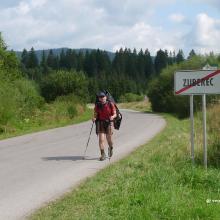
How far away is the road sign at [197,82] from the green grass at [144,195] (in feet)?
5.20

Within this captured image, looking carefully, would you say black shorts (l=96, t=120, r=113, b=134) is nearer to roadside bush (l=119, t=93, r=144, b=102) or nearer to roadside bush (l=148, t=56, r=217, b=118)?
roadside bush (l=148, t=56, r=217, b=118)

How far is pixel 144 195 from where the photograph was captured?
8.28m

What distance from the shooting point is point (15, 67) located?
2677 inches

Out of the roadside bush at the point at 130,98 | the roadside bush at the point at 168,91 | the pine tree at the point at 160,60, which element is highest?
the pine tree at the point at 160,60

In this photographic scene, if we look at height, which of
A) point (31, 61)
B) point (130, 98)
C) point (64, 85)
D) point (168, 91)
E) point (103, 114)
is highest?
point (31, 61)

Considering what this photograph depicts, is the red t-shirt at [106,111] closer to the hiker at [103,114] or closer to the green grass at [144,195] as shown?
the hiker at [103,114]

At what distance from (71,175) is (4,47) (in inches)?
2285

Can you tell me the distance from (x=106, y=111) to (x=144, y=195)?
620 cm

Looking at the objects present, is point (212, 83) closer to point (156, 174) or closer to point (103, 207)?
point (156, 174)

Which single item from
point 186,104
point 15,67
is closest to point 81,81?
point 15,67

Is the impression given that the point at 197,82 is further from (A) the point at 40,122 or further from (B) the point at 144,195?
(A) the point at 40,122

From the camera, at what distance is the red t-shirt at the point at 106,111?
14.3 m

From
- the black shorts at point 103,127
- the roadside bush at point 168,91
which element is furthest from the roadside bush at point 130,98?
the black shorts at point 103,127

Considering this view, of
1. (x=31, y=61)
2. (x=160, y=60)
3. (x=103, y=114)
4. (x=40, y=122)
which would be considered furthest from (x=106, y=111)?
(x=160, y=60)
